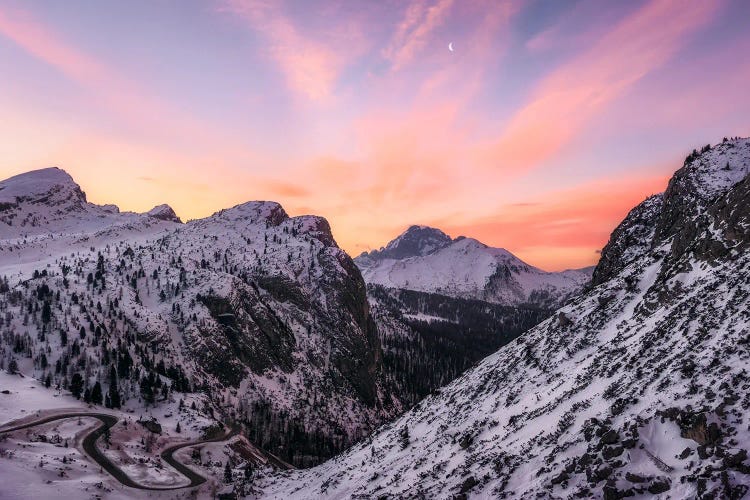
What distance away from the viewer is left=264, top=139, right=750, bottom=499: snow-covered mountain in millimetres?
23719

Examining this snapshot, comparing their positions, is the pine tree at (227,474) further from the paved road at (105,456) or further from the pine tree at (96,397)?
the pine tree at (96,397)

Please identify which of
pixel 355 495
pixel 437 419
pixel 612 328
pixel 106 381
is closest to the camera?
pixel 355 495

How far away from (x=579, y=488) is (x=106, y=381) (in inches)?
5086

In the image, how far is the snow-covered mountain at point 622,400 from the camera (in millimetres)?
23719

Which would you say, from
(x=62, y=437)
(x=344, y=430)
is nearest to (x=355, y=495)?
(x=62, y=437)

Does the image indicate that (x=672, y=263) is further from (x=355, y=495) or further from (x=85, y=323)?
(x=85, y=323)

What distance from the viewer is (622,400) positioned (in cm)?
3048

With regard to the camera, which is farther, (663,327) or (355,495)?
(355,495)

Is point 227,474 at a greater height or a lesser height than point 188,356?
lesser

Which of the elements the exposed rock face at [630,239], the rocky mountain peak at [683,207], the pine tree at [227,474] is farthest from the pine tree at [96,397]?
the rocky mountain peak at [683,207]

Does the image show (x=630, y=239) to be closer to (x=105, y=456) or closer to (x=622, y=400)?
(x=622, y=400)

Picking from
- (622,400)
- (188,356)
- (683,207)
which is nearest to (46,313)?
(188,356)

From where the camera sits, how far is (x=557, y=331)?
59.5 metres

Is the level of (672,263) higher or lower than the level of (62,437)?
higher
